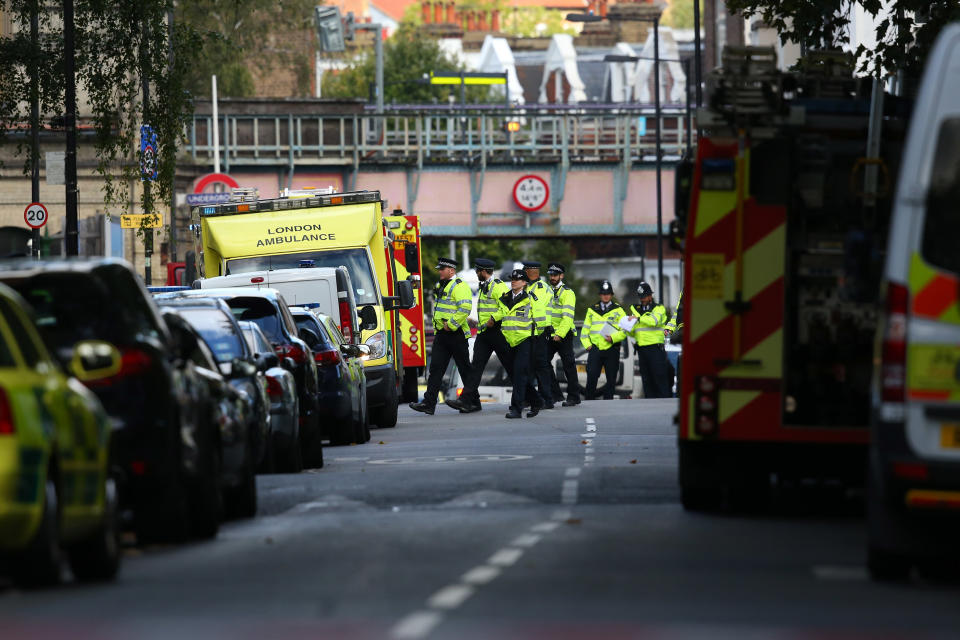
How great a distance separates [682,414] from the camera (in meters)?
13.8

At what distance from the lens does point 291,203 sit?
2891 cm

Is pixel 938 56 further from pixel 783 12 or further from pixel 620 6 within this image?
pixel 620 6

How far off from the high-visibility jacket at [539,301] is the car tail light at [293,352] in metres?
8.49

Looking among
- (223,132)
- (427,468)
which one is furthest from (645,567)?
(223,132)

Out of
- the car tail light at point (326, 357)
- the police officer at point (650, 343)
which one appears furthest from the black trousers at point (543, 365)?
the car tail light at point (326, 357)

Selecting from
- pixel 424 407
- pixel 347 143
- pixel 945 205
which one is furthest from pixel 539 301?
pixel 347 143

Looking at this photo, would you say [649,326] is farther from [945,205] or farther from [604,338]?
[945,205]

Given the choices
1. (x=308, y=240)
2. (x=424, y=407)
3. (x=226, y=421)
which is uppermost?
(x=308, y=240)

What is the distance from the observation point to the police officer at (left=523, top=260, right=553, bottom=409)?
28609 millimetres

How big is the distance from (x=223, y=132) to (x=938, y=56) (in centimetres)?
5048

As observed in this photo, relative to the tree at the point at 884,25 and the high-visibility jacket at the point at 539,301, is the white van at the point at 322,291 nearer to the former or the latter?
the high-visibility jacket at the point at 539,301

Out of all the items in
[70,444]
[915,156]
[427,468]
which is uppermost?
[915,156]

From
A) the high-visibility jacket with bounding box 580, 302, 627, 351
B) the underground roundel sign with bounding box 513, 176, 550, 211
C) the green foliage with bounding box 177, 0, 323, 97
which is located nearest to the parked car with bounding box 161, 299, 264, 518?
the high-visibility jacket with bounding box 580, 302, 627, 351

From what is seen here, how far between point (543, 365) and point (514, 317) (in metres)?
1.40
